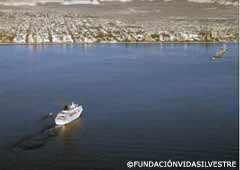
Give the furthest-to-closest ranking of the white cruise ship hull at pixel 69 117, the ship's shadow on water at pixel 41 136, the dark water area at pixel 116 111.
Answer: the white cruise ship hull at pixel 69 117
the ship's shadow on water at pixel 41 136
the dark water area at pixel 116 111

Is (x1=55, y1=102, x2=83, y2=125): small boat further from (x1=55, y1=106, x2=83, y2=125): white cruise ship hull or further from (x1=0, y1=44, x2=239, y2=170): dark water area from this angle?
(x1=0, y1=44, x2=239, y2=170): dark water area

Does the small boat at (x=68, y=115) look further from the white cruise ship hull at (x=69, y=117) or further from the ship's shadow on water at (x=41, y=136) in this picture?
the ship's shadow on water at (x=41, y=136)

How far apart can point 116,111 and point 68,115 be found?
171 cm

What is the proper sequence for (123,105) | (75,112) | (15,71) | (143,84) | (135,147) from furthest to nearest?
(15,71) → (143,84) → (123,105) → (75,112) → (135,147)

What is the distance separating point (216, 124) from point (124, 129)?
2.37 metres

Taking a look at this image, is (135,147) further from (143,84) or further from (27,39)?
(27,39)

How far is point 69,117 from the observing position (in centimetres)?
1584

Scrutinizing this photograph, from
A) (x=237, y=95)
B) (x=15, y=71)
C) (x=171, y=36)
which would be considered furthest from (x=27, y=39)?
(x=237, y=95)

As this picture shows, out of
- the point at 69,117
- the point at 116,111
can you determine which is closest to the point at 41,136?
the point at 69,117

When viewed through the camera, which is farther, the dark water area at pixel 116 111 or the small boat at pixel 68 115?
the small boat at pixel 68 115

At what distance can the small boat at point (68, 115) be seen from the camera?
50.4 ft

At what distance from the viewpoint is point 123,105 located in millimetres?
18219

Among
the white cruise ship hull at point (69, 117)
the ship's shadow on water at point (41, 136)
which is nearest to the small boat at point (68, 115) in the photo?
the white cruise ship hull at point (69, 117)

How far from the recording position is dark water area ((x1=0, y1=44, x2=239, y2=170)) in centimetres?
1259
